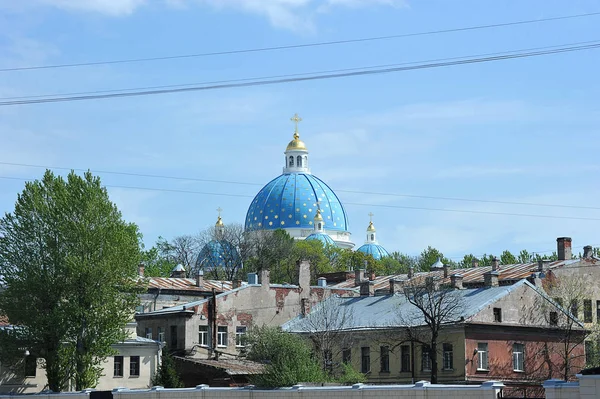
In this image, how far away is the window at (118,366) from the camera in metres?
58.9

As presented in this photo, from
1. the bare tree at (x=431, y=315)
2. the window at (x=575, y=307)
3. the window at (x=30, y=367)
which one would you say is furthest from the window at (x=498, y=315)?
the window at (x=30, y=367)

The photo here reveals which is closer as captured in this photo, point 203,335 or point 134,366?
point 134,366

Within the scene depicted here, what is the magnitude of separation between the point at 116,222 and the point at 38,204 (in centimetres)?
415

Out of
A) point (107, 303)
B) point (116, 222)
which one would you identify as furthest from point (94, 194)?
point (107, 303)

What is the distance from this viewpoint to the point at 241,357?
6297cm

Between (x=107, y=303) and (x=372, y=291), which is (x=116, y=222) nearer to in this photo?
(x=107, y=303)

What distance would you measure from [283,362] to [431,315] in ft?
40.2

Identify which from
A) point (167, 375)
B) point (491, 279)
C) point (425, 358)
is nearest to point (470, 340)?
point (425, 358)

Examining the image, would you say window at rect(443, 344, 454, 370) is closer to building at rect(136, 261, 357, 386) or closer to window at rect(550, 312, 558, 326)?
window at rect(550, 312, 558, 326)

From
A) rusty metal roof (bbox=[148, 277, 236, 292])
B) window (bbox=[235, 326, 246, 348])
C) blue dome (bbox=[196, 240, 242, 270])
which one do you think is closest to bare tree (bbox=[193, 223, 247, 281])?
blue dome (bbox=[196, 240, 242, 270])

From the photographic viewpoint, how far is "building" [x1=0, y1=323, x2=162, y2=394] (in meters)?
56.1

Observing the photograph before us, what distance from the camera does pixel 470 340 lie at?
2138 inches

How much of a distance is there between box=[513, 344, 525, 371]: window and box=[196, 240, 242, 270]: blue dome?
5602 centimetres

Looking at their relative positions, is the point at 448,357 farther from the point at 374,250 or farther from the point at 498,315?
the point at 374,250
